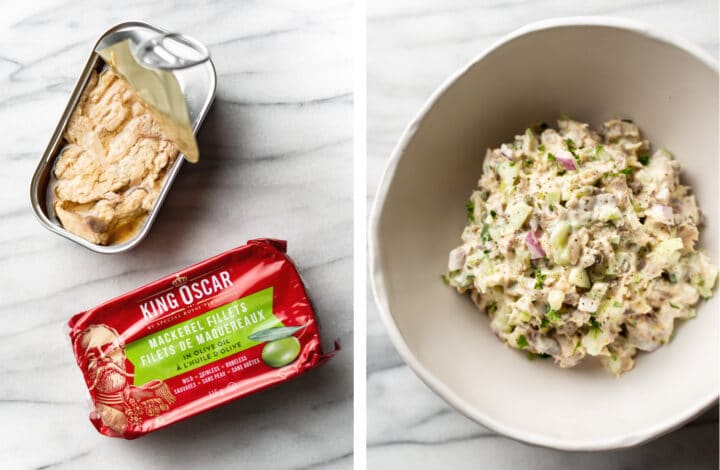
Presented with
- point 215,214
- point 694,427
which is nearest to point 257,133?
point 215,214

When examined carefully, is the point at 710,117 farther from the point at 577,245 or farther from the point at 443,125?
the point at 443,125

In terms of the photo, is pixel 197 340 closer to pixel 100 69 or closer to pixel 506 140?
pixel 100 69

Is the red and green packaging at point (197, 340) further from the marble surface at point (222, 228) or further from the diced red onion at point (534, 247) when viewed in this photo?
the diced red onion at point (534, 247)

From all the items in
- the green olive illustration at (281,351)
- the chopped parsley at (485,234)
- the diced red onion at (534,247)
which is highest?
the diced red onion at (534,247)

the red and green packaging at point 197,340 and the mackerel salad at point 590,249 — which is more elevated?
the mackerel salad at point 590,249

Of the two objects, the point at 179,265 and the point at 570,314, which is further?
the point at 179,265

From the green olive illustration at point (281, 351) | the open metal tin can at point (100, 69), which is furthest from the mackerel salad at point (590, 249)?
the open metal tin can at point (100, 69)
